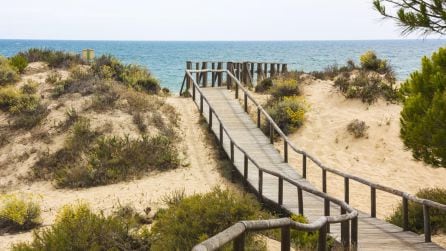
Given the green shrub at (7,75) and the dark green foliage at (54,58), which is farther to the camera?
the dark green foliage at (54,58)

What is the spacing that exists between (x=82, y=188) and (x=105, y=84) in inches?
273

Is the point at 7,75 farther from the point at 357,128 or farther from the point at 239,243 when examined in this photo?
the point at 239,243

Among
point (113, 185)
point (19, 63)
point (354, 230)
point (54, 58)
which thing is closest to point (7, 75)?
point (19, 63)

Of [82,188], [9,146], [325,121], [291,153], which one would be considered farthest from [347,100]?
[9,146]

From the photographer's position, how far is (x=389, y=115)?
19984 mm

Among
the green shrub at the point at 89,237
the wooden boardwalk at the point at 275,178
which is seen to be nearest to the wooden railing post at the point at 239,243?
the green shrub at the point at 89,237

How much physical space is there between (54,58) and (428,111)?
1964 centimetres

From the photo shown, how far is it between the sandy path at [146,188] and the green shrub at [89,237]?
353 centimetres

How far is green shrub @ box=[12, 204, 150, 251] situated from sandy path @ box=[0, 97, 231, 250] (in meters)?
3.53

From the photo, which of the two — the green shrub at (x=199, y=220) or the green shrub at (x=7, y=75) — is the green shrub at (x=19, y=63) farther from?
the green shrub at (x=199, y=220)

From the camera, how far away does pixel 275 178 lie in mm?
15047

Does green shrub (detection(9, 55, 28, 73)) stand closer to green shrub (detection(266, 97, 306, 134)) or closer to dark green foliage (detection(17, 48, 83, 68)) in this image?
dark green foliage (detection(17, 48, 83, 68))

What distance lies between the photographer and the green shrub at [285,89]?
22513 millimetres

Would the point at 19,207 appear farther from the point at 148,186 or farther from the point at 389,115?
the point at 389,115
